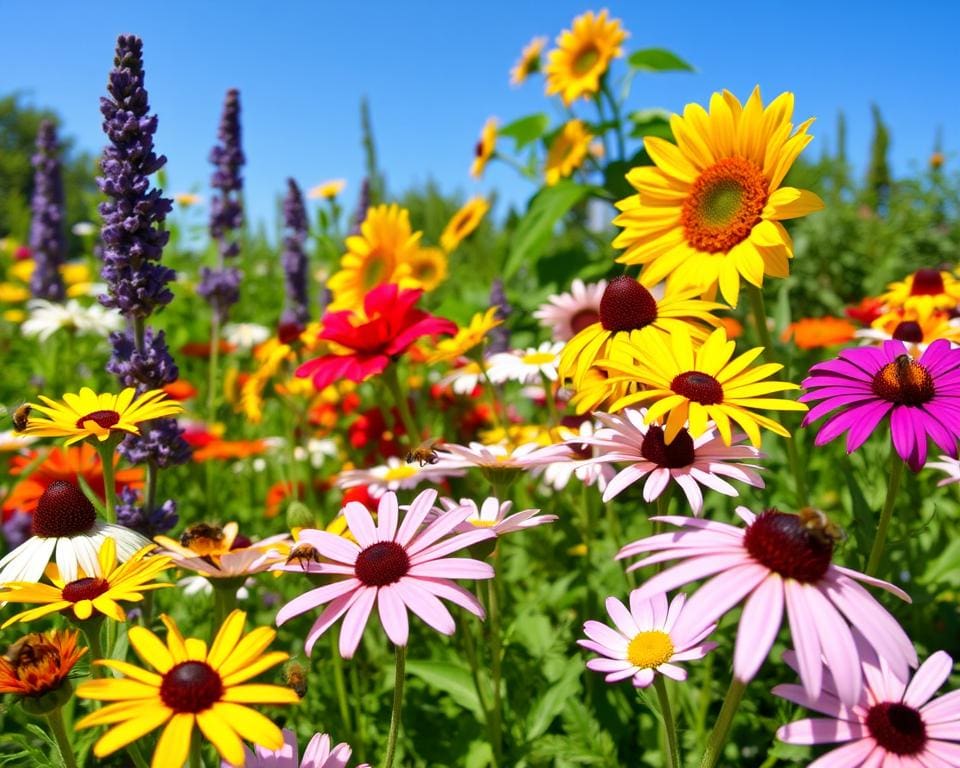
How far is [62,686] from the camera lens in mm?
934

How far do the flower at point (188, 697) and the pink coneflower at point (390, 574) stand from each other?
3.0 inches

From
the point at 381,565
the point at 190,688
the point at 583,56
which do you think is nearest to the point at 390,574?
the point at 381,565

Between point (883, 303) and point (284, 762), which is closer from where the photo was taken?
point (284, 762)

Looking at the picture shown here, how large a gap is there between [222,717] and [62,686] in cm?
33

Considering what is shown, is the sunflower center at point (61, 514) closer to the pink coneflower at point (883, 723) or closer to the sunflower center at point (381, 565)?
the sunflower center at point (381, 565)

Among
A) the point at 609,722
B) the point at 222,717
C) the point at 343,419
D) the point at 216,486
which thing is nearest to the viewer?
the point at 222,717

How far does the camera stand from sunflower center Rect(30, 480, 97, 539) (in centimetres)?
116

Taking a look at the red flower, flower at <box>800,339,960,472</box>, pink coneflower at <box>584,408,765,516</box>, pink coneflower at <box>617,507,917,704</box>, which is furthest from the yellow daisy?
flower at <box>800,339,960,472</box>

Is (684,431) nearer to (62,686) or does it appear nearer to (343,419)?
(62,686)

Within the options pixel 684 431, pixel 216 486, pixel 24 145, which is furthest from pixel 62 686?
pixel 24 145

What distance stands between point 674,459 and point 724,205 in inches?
25.4

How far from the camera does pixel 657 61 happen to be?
286cm

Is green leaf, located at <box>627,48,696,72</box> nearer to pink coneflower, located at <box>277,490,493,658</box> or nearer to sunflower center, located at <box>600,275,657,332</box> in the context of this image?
sunflower center, located at <box>600,275,657,332</box>

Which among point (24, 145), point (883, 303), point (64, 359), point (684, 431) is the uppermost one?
point (24, 145)
